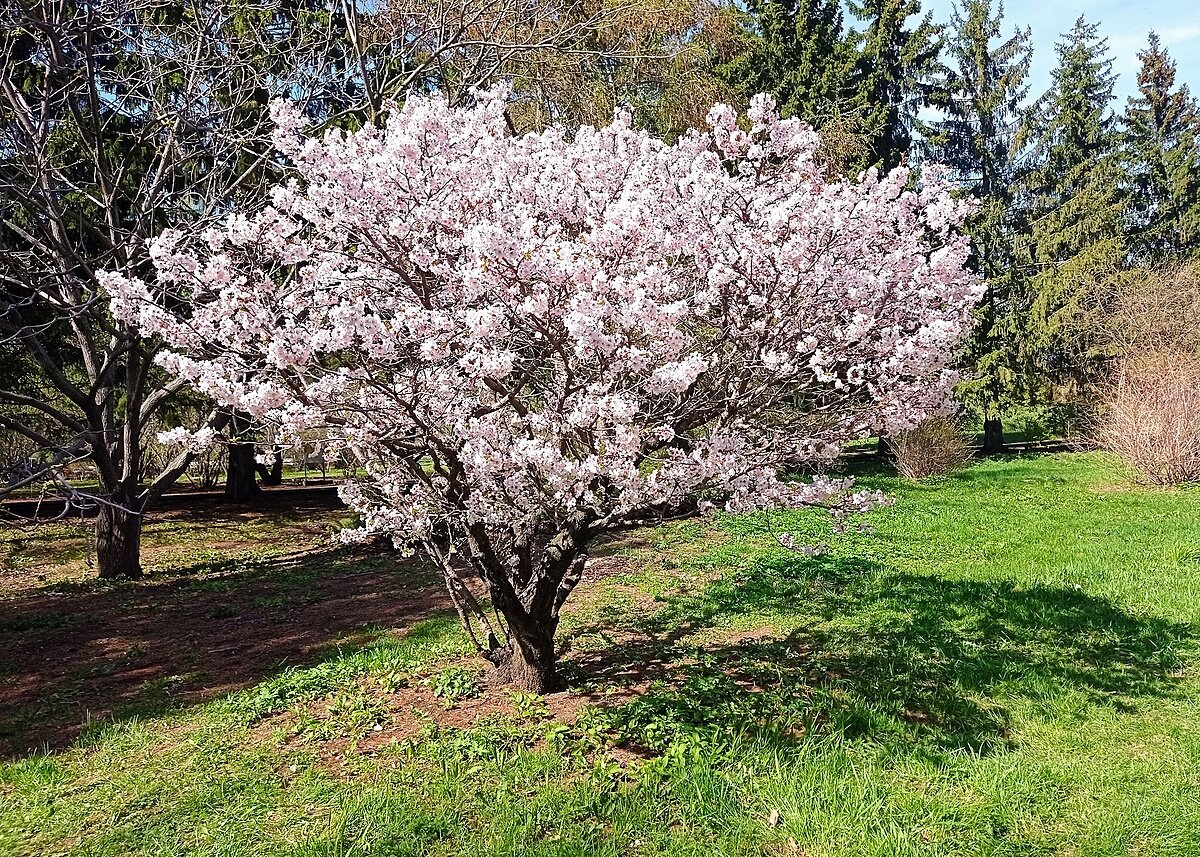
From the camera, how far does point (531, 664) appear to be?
418 cm

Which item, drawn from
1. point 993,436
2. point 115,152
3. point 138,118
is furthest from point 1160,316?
point 115,152

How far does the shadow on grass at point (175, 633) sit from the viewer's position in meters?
4.72

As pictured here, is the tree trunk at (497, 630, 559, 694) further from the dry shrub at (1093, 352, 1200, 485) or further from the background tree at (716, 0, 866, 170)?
the background tree at (716, 0, 866, 170)

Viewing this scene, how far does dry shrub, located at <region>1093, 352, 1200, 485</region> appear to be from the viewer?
41.3 feet

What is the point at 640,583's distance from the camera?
719cm

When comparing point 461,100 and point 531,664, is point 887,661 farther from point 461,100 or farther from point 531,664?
point 461,100

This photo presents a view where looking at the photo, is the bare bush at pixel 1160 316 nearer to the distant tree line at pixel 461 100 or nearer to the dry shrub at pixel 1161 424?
the distant tree line at pixel 461 100

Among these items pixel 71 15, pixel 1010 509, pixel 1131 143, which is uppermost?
pixel 1131 143

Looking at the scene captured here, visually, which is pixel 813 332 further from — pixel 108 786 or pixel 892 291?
pixel 108 786

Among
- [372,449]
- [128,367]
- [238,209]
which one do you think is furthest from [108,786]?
[128,367]

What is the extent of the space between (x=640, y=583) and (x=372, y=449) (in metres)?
4.08

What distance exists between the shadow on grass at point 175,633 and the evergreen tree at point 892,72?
1598cm

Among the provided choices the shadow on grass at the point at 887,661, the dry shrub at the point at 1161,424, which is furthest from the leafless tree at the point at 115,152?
the dry shrub at the point at 1161,424

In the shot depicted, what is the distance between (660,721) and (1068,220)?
24.1 meters
